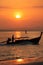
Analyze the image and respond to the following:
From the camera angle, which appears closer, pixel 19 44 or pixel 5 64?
pixel 5 64

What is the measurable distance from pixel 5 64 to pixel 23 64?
1.03 m

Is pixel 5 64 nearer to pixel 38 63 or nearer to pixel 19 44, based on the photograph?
pixel 38 63

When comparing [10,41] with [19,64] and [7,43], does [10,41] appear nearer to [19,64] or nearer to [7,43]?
[7,43]

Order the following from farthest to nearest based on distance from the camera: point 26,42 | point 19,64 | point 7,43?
point 26,42, point 7,43, point 19,64

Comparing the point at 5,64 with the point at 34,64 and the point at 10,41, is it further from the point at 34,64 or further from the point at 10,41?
the point at 10,41

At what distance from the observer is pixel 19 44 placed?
33562 mm

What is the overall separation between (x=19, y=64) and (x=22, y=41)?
22.4m

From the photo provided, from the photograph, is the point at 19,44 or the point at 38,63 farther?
the point at 19,44

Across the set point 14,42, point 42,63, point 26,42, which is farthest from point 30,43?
point 42,63

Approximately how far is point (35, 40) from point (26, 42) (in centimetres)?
181

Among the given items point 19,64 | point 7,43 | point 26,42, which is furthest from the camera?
point 26,42

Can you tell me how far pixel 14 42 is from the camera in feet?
107

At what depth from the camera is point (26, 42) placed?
3494cm

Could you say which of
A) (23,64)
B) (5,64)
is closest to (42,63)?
(23,64)
